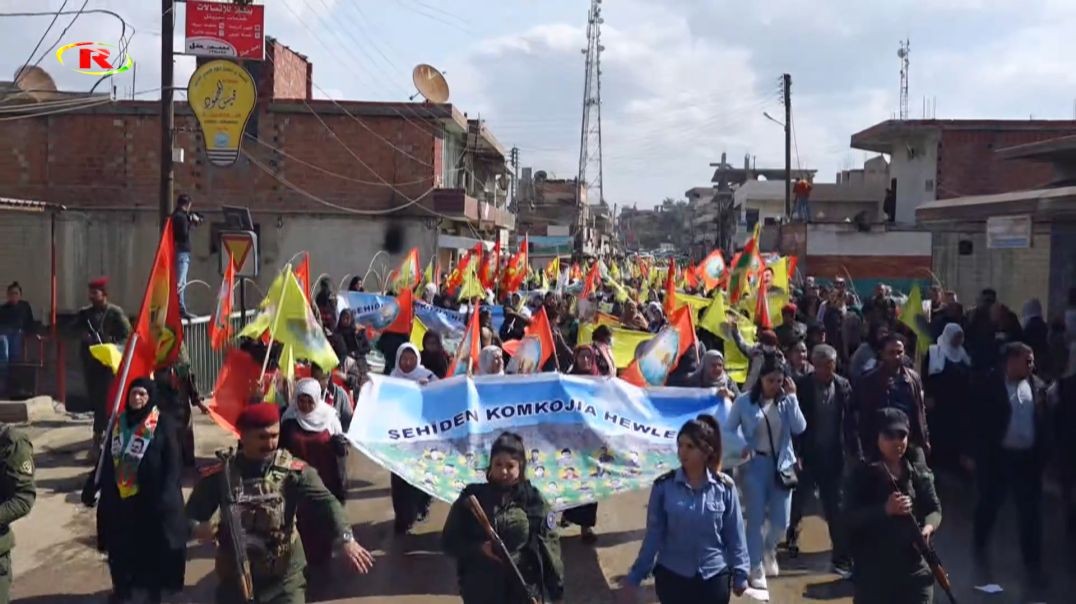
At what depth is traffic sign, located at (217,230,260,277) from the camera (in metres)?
12.5

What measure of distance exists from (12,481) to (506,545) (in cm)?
230

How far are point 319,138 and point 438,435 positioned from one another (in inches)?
805

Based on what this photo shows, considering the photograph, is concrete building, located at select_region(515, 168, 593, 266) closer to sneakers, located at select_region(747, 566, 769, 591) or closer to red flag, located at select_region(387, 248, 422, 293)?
red flag, located at select_region(387, 248, 422, 293)

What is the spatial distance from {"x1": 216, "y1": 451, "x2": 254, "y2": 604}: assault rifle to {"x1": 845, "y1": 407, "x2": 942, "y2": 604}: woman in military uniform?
266cm

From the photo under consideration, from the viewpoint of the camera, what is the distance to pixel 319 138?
26516mm

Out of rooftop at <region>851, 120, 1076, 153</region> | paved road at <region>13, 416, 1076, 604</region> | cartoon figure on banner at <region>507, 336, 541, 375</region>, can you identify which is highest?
rooftop at <region>851, 120, 1076, 153</region>

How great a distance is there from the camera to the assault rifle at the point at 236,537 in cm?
445

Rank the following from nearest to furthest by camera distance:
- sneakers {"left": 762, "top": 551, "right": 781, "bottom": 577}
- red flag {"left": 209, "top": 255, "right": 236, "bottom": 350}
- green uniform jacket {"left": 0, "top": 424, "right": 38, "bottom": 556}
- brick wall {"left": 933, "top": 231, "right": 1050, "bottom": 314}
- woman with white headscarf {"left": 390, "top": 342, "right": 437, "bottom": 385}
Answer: green uniform jacket {"left": 0, "top": 424, "right": 38, "bottom": 556} → sneakers {"left": 762, "top": 551, "right": 781, "bottom": 577} → woman with white headscarf {"left": 390, "top": 342, "right": 437, "bottom": 385} → red flag {"left": 209, "top": 255, "right": 236, "bottom": 350} → brick wall {"left": 933, "top": 231, "right": 1050, "bottom": 314}

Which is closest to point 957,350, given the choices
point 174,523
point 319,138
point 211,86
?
point 174,523

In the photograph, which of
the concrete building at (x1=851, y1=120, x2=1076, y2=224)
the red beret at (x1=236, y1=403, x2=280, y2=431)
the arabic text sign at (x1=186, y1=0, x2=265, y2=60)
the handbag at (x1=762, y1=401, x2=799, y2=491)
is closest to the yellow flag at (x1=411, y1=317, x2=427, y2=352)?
the handbag at (x1=762, y1=401, x2=799, y2=491)

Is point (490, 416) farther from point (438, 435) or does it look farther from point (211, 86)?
point (211, 86)

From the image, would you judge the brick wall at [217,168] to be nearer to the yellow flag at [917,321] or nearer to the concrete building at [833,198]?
the concrete building at [833,198]

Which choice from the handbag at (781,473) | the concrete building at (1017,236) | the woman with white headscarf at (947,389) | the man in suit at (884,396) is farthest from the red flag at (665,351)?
the concrete building at (1017,236)

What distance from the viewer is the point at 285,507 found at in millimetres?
4598
